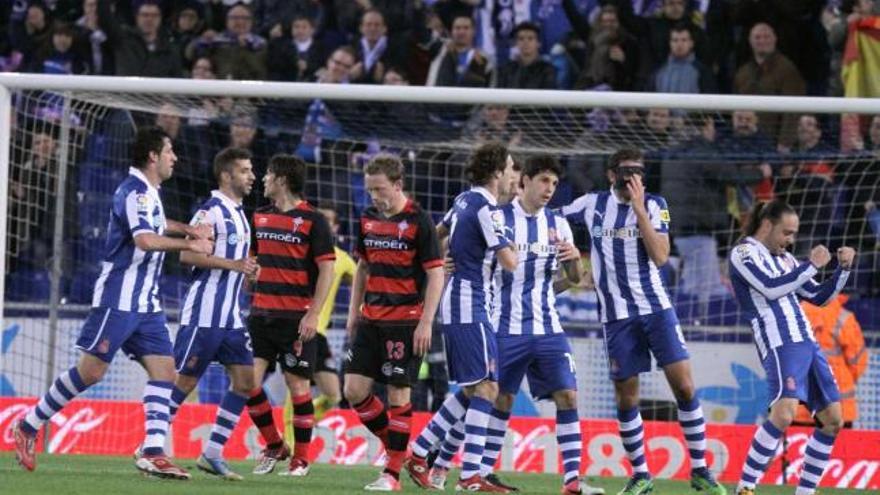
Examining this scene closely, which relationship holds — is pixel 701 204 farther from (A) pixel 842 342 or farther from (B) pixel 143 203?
(B) pixel 143 203

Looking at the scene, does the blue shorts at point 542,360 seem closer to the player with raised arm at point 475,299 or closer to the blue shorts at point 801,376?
the player with raised arm at point 475,299

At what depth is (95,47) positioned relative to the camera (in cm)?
1927

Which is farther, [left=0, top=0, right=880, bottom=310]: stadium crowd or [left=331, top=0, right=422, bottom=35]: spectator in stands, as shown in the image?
[left=331, top=0, right=422, bottom=35]: spectator in stands

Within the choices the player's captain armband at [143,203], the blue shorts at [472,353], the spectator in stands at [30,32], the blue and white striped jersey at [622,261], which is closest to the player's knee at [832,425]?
the blue and white striped jersey at [622,261]

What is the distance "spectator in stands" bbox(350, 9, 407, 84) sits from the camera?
18531 millimetres

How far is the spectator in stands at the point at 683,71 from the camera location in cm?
1788

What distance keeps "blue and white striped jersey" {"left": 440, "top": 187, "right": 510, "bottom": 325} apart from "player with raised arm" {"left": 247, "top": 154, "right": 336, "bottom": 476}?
1.05m

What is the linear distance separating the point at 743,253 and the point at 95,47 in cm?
1001

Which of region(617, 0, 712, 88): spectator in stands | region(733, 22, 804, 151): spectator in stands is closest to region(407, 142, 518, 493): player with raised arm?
region(733, 22, 804, 151): spectator in stands

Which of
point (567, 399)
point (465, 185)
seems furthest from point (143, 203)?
point (465, 185)

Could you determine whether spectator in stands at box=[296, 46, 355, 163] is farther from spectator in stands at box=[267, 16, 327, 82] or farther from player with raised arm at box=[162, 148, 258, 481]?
player with raised arm at box=[162, 148, 258, 481]

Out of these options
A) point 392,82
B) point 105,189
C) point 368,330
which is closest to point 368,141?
point 392,82

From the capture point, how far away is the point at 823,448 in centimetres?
1127

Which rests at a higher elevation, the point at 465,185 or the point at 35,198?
the point at 465,185
